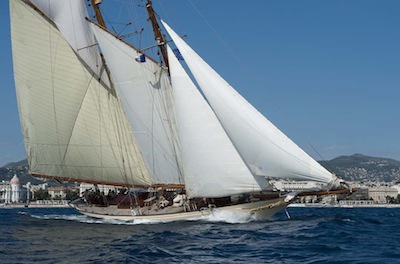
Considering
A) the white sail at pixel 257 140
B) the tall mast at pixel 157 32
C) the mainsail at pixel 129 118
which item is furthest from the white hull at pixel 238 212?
the tall mast at pixel 157 32

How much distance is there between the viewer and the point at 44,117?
153ft

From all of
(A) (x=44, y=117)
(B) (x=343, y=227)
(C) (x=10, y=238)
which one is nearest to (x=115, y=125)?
(A) (x=44, y=117)

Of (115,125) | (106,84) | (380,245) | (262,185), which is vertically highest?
(106,84)

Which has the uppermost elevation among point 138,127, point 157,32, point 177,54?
point 157,32

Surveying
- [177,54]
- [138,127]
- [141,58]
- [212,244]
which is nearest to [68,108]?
[138,127]

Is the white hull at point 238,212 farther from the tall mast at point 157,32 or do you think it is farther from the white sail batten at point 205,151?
the tall mast at point 157,32

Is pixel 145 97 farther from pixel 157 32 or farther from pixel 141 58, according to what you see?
pixel 157 32

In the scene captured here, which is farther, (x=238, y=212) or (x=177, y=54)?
(x=177, y=54)

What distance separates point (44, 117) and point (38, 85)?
8.20 feet

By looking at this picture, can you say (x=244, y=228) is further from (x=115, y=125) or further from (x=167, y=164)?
(x=115, y=125)

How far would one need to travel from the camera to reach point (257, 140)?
33719 mm

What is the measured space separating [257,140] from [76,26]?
18.6 metres

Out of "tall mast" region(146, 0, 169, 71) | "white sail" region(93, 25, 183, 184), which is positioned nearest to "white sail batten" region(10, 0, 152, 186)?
"white sail" region(93, 25, 183, 184)

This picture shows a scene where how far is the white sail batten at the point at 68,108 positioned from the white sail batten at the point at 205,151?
8788 millimetres
